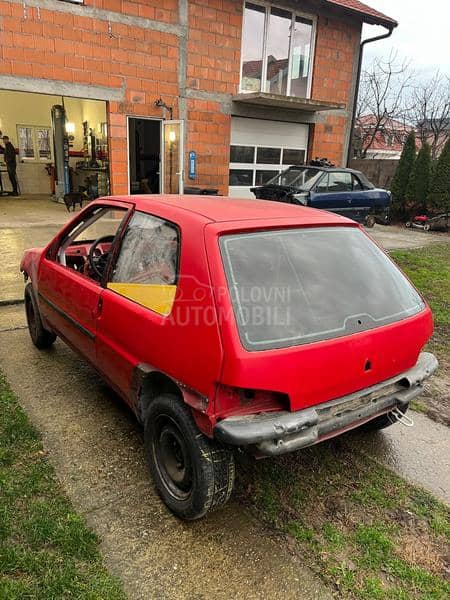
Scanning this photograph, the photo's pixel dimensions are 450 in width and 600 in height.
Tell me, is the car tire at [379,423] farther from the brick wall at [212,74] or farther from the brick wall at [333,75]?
the brick wall at [333,75]

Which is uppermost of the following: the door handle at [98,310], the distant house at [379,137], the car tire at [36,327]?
the distant house at [379,137]

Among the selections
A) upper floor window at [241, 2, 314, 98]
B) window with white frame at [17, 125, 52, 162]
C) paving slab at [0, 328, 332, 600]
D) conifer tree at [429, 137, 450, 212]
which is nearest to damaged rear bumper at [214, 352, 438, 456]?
paving slab at [0, 328, 332, 600]

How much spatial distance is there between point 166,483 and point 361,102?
104 feet

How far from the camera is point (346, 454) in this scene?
2947mm

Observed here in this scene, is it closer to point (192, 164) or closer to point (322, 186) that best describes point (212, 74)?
point (192, 164)

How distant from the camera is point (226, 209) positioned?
261cm

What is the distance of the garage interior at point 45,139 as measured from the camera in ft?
52.4

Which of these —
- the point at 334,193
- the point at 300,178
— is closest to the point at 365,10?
the point at 300,178

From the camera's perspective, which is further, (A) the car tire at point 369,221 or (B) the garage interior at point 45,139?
(B) the garage interior at point 45,139

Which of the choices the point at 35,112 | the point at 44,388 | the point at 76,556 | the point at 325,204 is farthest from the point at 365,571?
the point at 35,112

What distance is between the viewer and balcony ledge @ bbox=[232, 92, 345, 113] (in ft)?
39.1

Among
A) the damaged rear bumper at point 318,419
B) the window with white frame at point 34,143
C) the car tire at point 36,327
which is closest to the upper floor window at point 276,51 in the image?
the window with white frame at point 34,143

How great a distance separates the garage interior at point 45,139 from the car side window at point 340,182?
809 centimetres

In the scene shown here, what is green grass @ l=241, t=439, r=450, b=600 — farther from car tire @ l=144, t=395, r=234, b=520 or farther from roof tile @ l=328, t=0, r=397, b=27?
roof tile @ l=328, t=0, r=397, b=27
